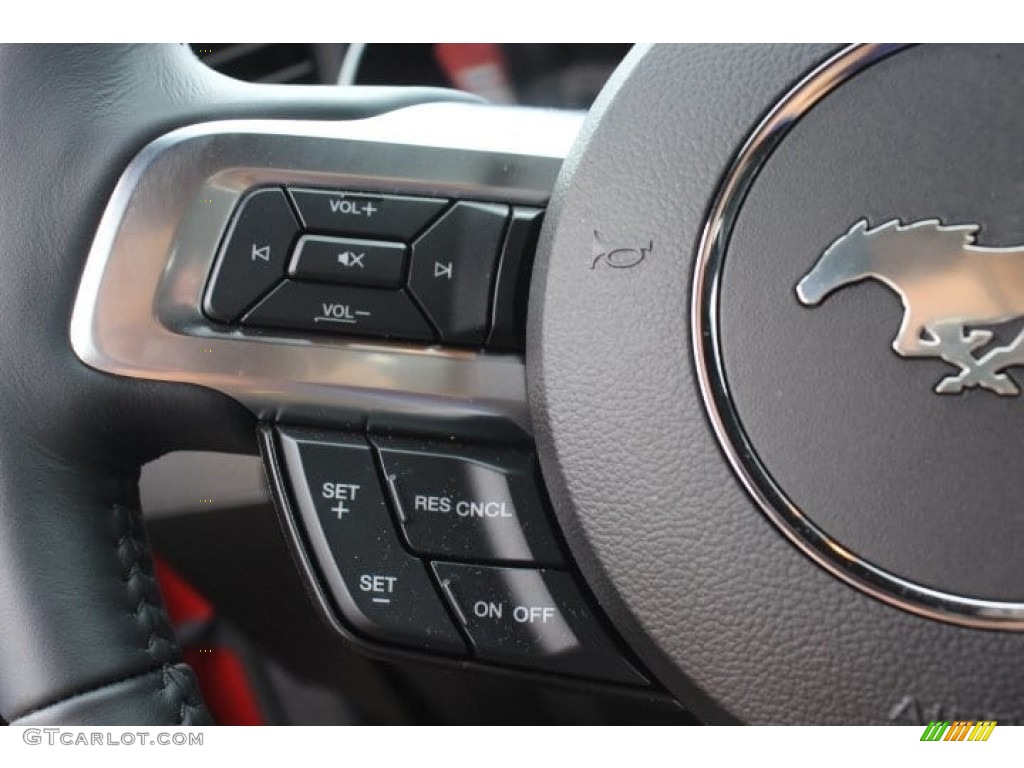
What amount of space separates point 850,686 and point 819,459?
132mm

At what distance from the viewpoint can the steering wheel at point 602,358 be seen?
2.26 feet

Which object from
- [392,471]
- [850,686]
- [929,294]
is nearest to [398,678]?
[392,471]

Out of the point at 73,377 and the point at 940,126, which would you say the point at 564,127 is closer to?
the point at 940,126

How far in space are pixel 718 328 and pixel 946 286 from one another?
0.43 feet

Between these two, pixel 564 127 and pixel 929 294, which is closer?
pixel 929 294

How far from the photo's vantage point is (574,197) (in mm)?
742

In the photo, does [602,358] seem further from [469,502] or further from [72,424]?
[72,424]

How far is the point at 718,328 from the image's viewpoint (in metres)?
0.72

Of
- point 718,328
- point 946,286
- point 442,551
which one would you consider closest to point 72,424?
point 442,551

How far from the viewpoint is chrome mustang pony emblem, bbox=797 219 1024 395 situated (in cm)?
68

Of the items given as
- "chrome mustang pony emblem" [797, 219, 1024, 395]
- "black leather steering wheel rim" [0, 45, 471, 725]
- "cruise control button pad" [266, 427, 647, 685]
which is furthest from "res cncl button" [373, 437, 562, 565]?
"chrome mustang pony emblem" [797, 219, 1024, 395]
